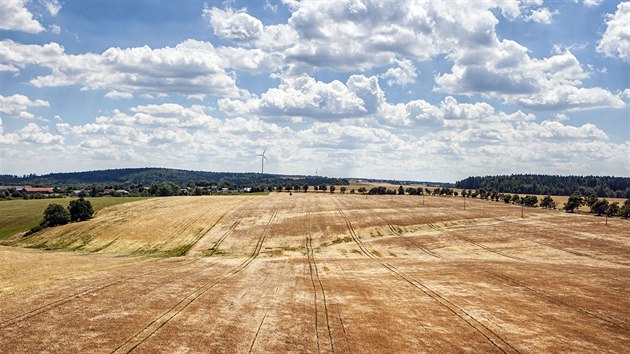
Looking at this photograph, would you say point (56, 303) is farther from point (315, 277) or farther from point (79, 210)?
point (79, 210)

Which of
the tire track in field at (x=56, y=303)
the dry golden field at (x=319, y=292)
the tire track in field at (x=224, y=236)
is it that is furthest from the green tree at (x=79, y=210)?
the tire track in field at (x=56, y=303)

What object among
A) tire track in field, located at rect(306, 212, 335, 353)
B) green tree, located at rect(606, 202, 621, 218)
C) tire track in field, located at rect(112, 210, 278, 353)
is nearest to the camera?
tire track in field, located at rect(112, 210, 278, 353)

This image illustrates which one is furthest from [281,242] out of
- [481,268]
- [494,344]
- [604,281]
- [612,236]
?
[612,236]

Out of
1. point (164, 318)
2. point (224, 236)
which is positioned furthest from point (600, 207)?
point (164, 318)

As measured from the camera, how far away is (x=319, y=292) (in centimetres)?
4250

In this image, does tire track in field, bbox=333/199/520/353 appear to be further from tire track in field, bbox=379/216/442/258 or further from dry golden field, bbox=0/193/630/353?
tire track in field, bbox=379/216/442/258

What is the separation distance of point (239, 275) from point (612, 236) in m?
77.3

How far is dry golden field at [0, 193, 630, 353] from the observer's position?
90.4 feet

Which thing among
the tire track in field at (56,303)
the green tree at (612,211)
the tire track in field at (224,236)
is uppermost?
the green tree at (612,211)

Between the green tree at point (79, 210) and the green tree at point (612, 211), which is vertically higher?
the green tree at point (612, 211)

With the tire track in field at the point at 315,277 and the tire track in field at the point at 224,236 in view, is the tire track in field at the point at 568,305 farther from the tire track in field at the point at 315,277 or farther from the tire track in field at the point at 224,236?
the tire track in field at the point at 224,236

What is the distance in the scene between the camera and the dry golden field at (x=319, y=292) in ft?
90.4

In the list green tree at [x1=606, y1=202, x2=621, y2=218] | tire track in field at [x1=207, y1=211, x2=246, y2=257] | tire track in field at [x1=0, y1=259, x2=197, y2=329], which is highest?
green tree at [x1=606, y1=202, x2=621, y2=218]

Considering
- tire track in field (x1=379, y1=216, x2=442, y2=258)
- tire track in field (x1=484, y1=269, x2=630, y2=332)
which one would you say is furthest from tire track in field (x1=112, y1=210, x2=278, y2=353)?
tire track in field (x1=379, y1=216, x2=442, y2=258)
